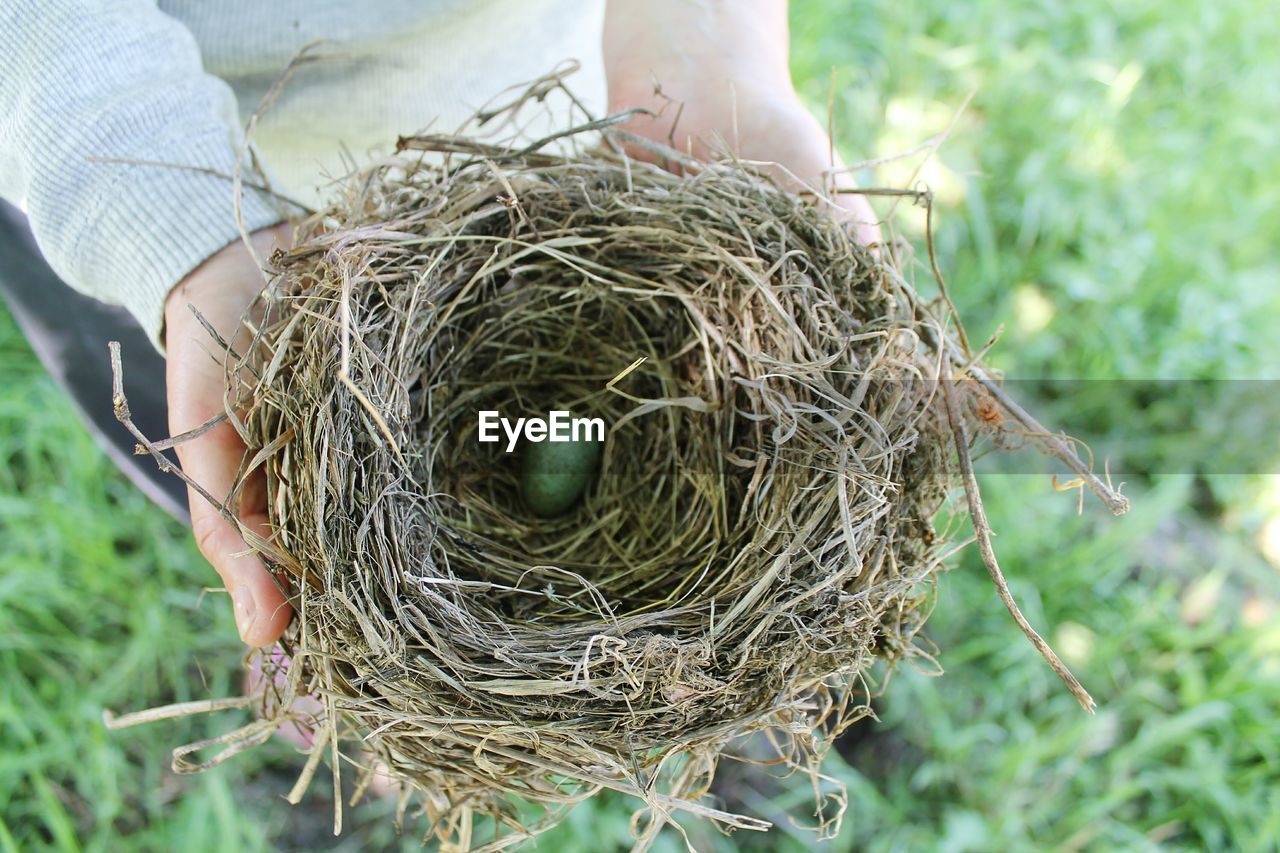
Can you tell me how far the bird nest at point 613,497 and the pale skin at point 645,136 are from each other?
2.2 inches

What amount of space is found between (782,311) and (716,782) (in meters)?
1.17

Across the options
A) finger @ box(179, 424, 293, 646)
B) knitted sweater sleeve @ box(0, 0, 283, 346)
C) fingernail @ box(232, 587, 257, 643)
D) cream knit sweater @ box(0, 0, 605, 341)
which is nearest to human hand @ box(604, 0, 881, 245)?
cream knit sweater @ box(0, 0, 605, 341)

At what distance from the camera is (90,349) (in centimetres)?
162

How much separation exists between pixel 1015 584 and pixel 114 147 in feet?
6.21

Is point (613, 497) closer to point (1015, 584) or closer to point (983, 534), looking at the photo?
point (983, 534)

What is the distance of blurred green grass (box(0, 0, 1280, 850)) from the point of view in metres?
1.90

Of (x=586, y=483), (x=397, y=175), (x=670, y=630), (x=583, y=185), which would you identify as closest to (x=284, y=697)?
(x=670, y=630)

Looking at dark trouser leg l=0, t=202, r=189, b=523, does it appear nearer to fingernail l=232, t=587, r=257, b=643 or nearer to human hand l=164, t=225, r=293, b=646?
human hand l=164, t=225, r=293, b=646

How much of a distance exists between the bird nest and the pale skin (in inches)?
2.2

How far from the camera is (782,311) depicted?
3.92ft

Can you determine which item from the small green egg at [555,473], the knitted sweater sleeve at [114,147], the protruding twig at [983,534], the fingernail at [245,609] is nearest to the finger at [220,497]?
the fingernail at [245,609]

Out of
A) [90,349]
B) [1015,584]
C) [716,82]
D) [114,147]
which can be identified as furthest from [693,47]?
[1015,584]

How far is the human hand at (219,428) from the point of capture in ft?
3.55

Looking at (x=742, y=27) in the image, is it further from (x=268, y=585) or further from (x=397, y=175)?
(x=268, y=585)
